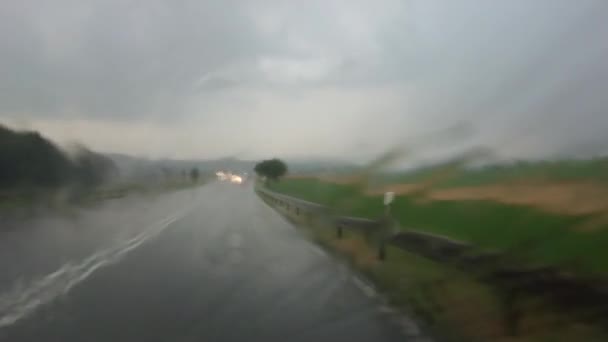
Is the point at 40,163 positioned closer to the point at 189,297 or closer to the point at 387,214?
the point at 189,297

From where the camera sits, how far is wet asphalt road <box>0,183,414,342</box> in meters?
8.38

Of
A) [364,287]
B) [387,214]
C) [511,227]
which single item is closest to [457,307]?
[387,214]

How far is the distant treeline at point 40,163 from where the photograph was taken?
115 feet

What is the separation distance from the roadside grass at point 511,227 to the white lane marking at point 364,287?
2080mm

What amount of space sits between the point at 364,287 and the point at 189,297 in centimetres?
272

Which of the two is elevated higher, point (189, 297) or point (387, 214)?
point (387, 214)

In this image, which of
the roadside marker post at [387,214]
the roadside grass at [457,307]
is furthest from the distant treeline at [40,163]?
the roadside marker post at [387,214]

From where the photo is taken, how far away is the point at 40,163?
3853 cm

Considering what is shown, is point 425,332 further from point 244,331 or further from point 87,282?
point 87,282

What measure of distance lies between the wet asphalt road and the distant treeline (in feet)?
53.9

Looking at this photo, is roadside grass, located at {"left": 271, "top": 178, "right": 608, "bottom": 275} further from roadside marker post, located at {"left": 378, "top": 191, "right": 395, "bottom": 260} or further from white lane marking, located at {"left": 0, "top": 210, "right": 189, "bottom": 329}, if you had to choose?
white lane marking, located at {"left": 0, "top": 210, "right": 189, "bottom": 329}

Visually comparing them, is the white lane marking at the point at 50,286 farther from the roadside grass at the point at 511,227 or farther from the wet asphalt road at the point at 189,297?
the roadside grass at the point at 511,227

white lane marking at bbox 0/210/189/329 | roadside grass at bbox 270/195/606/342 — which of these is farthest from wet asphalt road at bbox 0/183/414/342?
roadside grass at bbox 270/195/606/342

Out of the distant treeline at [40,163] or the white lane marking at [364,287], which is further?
the distant treeline at [40,163]
